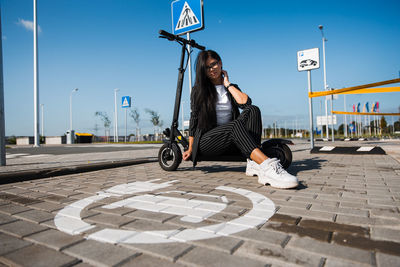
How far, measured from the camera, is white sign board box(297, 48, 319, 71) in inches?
297

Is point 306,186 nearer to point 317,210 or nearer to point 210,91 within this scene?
point 317,210

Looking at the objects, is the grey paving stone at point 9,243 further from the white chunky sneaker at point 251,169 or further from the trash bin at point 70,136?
the trash bin at point 70,136

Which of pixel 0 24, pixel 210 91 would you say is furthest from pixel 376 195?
→ pixel 0 24

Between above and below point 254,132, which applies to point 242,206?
below

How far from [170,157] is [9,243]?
2.83 m

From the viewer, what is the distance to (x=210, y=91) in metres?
3.36

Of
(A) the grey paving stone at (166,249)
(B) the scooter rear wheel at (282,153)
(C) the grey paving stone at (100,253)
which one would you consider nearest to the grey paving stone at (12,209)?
(C) the grey paving stone at (100,253)

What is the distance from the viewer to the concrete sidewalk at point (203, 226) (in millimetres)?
1145

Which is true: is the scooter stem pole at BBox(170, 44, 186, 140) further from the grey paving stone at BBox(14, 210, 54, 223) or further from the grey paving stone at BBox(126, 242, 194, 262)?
the grey paving stone at BBox(126, 242, 194, 262)

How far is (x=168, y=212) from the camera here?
6.05 ft

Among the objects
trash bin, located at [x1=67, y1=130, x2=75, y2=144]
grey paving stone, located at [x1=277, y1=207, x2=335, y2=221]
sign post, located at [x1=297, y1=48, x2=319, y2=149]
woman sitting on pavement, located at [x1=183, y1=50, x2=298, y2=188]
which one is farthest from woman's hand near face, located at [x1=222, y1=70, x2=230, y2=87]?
trash bin, located at [x1=67, y1=130, x2=75, y2=144]

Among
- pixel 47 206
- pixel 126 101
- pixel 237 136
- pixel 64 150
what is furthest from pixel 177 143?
pixel 126 101

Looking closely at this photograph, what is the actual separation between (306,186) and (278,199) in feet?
2.40

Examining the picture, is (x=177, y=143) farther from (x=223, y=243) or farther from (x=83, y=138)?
(x=83, y=138)
